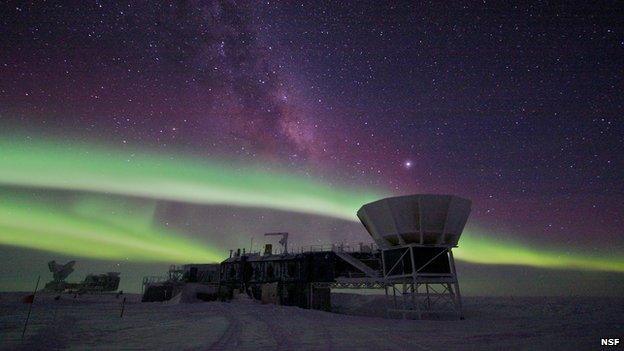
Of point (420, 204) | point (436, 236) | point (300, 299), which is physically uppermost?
point (420, 204)

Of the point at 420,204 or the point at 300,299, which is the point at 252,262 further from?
the point at 420,204

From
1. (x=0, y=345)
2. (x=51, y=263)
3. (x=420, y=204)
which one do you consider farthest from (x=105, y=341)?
(x=51, y=263)

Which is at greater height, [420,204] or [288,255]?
[420,204]

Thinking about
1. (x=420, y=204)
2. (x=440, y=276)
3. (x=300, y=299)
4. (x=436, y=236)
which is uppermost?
(x=420, y=204)

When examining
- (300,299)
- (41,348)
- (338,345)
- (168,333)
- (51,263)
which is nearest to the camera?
(41,348)

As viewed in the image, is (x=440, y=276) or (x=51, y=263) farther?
(x=51, y=263)

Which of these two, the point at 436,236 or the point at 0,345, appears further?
the point at 436,236

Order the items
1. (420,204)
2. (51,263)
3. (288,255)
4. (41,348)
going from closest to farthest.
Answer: (41,348) → (420,204) → (288,255) → (51,263)

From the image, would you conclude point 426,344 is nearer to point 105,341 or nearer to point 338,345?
point 338,345

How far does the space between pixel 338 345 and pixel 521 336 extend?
10639 millimetres

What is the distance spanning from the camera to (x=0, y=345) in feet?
40.5

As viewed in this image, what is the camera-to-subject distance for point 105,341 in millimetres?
13312

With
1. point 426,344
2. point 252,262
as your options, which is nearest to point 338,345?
point 426,344

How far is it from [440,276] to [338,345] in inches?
921
